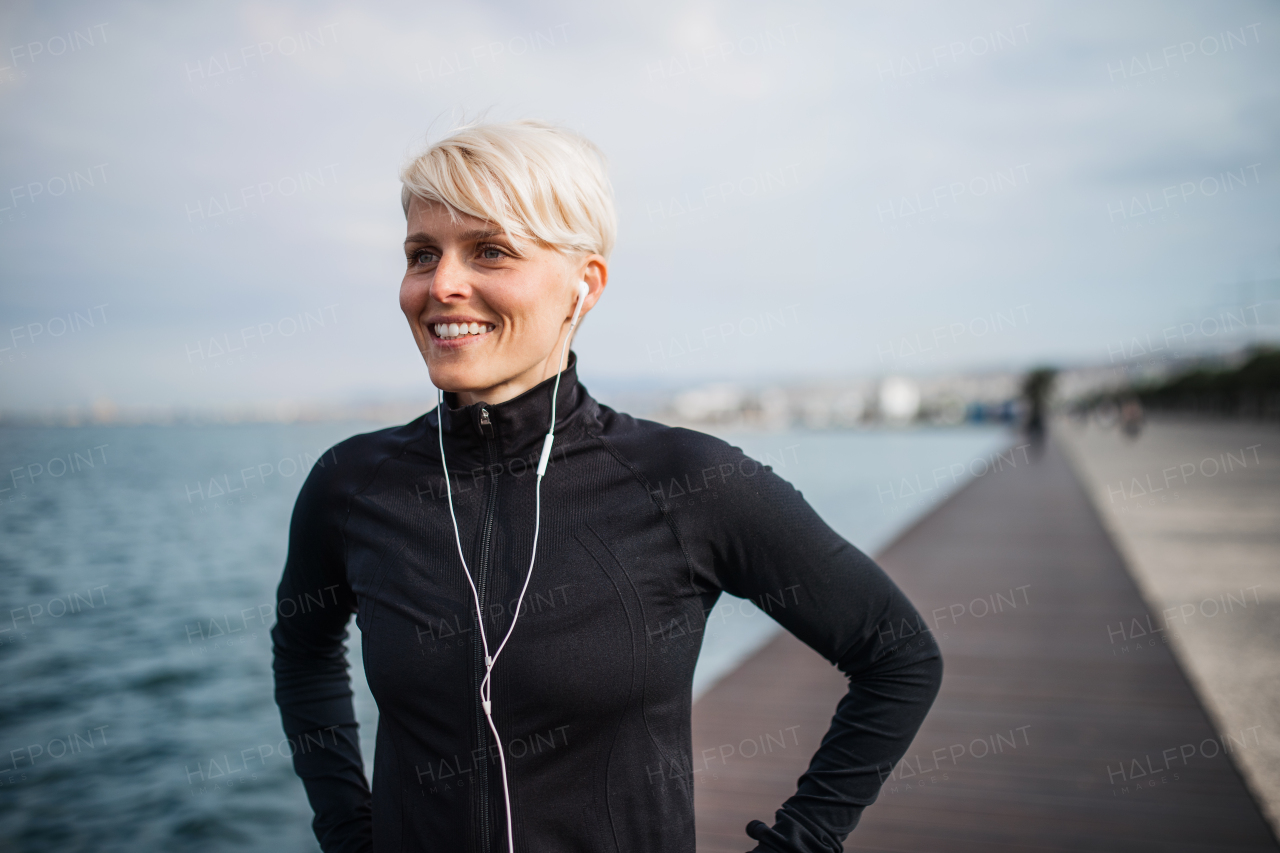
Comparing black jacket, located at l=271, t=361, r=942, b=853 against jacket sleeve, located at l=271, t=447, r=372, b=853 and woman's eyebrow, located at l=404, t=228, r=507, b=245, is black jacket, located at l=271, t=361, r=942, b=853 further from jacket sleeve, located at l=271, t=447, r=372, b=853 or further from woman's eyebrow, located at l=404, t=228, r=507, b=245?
woman's eyebrow, located at l=404, t=228, r=507, b=245

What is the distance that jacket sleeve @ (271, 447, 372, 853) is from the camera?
1.50 m

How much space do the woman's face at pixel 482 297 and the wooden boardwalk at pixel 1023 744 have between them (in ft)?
8.94

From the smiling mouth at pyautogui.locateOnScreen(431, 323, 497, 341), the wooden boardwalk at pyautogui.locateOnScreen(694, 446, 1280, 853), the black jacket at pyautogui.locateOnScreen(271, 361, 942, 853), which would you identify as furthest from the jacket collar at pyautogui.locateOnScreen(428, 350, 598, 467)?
the wooden boardwalk at pyautogui.locateOnScreen(694, 446, 1280, 853)

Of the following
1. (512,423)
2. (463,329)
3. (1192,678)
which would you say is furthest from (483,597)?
(1192,678)

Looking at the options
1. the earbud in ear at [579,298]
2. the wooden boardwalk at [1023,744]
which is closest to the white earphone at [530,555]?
the earbud in ear at [579,298]

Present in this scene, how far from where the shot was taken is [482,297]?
4.12 ft

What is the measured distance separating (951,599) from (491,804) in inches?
279

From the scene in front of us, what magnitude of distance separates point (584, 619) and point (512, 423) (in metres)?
0.36

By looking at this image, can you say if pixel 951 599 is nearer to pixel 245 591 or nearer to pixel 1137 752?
pixel 1137 752

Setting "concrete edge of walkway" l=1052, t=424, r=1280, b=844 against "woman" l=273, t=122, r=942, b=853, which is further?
"concrete edge of walkway" l=1052, t=424, r=1280, b=844

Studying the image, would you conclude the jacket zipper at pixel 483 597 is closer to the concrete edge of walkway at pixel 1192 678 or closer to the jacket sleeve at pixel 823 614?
the jacket sleeve at pixel 823 614

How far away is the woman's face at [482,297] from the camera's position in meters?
1.25

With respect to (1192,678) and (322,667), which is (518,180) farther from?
(1192,678)

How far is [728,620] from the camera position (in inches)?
384
